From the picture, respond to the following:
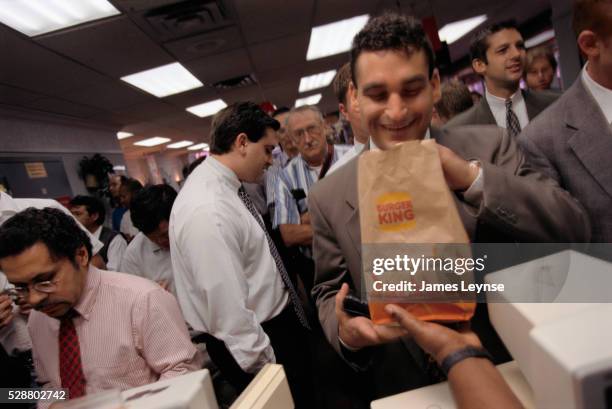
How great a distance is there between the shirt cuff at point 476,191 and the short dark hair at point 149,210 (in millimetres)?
1950

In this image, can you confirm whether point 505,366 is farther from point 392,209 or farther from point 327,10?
point 327,10

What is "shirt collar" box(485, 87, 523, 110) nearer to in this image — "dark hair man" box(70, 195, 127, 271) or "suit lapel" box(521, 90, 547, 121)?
"suit lapel" box(521, 90, 547, 121)

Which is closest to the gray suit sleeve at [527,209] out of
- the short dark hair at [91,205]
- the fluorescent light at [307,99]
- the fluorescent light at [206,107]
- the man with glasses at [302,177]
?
the man with glasses at [302,177]

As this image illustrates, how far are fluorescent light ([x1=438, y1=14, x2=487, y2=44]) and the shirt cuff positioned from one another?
23.0 ft

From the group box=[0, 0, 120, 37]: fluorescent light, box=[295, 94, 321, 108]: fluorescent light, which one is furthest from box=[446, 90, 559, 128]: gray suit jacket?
box=[295, 94, 321, 108]: fluorescent light

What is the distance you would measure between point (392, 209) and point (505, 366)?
1.22 ft

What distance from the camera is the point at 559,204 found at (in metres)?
0.82

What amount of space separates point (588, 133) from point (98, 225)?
354 centimetres

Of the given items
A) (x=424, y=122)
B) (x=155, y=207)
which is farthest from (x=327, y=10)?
(x=424, y=122)

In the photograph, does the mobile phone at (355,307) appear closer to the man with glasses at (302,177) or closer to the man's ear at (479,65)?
the man with glasses at (302,177)

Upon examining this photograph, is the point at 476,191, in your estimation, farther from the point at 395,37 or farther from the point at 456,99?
the point at 456,99

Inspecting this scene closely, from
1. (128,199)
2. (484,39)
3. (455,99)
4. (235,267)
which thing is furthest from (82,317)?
(128,199)

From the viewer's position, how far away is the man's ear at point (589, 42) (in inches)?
47.7

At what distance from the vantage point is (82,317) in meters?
1.39
